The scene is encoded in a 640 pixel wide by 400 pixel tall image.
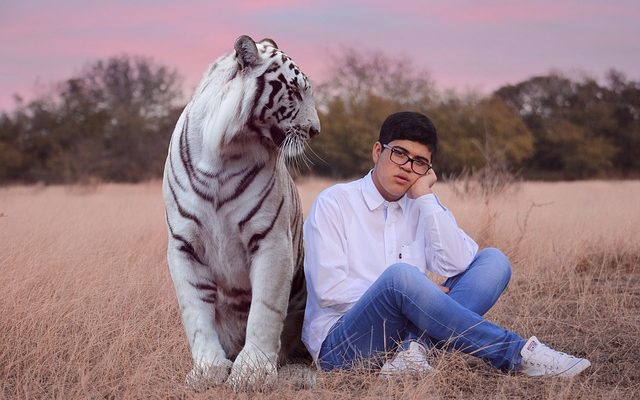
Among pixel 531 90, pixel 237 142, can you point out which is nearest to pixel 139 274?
pixel 237 142

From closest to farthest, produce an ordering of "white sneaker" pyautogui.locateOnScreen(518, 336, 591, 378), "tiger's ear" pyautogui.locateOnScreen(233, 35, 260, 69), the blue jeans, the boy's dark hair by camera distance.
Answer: "tiger's ear" pyautogui.locateOnScreen(233, 35, 260, 69) → the blue jeans → "white sneaker" pyautogui.locateOnScreen(518, 336, 591, 378) → the boy's dark hair

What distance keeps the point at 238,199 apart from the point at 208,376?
703mm

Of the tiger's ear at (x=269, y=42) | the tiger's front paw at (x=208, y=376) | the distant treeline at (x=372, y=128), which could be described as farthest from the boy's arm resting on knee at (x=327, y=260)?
the distant treeline at (x=372, y=128)

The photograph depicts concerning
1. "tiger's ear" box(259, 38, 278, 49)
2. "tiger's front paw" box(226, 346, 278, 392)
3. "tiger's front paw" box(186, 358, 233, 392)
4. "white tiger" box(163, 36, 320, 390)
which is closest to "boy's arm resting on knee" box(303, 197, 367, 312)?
"white tiger" box(163, 36, 320, 390)

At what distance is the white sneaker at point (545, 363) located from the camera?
3221 millimetres

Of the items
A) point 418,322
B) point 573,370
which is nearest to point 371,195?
point 418,322

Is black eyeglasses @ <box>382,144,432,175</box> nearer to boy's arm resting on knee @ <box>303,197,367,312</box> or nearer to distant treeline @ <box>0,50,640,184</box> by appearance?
boy's arm resting on knee @ <box>303,197,367,312</box>

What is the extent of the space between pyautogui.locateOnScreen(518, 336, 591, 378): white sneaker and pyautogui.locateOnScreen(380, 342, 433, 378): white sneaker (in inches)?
16.2

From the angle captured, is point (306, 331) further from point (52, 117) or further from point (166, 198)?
point (52, 117)

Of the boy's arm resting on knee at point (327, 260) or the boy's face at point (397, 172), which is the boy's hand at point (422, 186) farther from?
the boy's arm resting on knee at point (327, 260)

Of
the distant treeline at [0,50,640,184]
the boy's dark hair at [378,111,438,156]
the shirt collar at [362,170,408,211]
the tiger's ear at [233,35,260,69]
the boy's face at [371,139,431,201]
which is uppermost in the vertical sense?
the tiger's ear at [233,35,260,69]

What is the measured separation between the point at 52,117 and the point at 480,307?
22048 mm

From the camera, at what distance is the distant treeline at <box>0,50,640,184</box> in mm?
20828

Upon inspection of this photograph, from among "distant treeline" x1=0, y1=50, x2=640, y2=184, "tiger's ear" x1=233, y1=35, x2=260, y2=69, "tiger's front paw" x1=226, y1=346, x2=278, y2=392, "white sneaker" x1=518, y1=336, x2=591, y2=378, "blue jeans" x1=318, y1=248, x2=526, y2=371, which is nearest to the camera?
"tiger's ear" x1=233, y1=35, x2=260, y2=69
